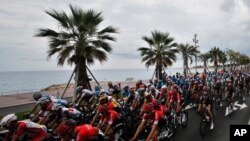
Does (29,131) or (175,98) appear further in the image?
(175,98)

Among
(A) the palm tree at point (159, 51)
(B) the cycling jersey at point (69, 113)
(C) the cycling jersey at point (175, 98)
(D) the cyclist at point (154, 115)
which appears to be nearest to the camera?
(B) the cycling jersey at point (69, 113)

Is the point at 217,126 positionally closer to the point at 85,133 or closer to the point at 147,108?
the point at 147,108

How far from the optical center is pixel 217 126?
41.4ft

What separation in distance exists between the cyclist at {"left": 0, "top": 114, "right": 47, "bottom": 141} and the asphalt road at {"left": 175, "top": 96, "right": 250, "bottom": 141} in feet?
18.2

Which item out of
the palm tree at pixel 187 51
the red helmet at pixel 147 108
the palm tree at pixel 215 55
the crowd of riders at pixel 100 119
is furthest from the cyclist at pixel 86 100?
the palm tree at pixel 215 55

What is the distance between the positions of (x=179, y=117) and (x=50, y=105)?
18.4 feet

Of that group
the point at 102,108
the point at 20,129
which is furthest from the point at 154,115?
the point at 20,129

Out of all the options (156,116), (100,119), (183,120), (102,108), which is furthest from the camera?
(183,120)

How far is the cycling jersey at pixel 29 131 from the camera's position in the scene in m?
5.92

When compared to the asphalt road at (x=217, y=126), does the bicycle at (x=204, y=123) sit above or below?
above

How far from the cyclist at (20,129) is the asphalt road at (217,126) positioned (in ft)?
18.2

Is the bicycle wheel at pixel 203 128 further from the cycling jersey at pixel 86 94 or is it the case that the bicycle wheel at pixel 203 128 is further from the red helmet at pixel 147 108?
the cycling jersey at pixel 86 94

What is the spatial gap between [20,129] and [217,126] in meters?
9.11

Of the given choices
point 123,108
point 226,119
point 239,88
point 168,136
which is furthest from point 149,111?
point 239,88
